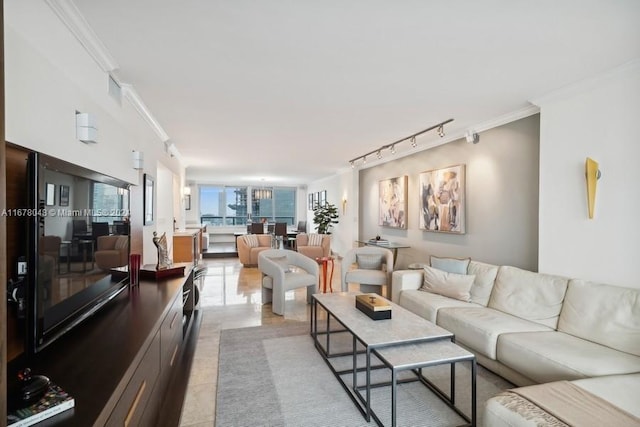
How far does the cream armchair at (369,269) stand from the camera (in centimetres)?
473

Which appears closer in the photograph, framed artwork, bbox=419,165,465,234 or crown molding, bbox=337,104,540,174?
crown molding, bbox=337,104,540,174

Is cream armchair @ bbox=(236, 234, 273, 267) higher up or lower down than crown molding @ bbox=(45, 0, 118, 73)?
lower down

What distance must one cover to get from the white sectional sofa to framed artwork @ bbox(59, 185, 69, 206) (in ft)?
9.87

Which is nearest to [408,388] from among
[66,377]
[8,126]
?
[66,377]

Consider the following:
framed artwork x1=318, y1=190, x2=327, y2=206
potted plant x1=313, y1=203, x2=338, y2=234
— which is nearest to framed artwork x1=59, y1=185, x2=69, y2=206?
potted plant x1=313, y1=203, x2=338, y2=234

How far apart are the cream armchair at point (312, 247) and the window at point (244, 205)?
5.66 m

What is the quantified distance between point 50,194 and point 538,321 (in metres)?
3.56

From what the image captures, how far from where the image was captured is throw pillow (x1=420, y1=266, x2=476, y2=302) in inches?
138

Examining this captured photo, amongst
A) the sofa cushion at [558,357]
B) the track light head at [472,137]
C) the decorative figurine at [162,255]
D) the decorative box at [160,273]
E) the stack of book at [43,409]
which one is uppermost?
the track light head at [472,137]

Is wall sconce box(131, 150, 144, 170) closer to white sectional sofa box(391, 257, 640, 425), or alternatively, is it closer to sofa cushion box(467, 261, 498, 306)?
white sectional sofa box(391, 257, 640, 425)

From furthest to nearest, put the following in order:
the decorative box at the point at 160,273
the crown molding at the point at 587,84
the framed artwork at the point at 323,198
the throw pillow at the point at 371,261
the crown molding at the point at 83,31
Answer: the framed artwork at the point at 323,198
the throw pillow at the point at 371,261
the decorative box at the point at 160,273
the crown molding at the point at 587,84
the crown molding at the point at 83,31

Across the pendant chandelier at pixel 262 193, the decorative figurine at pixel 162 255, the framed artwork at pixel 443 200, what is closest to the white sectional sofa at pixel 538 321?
the framed artwork at pixel 443 200

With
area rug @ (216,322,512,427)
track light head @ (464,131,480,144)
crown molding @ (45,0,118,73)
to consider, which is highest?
crown molding @ (45,0,118,73)

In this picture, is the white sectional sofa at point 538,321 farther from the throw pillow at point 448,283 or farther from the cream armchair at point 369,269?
the cream armchair at point 369,269
